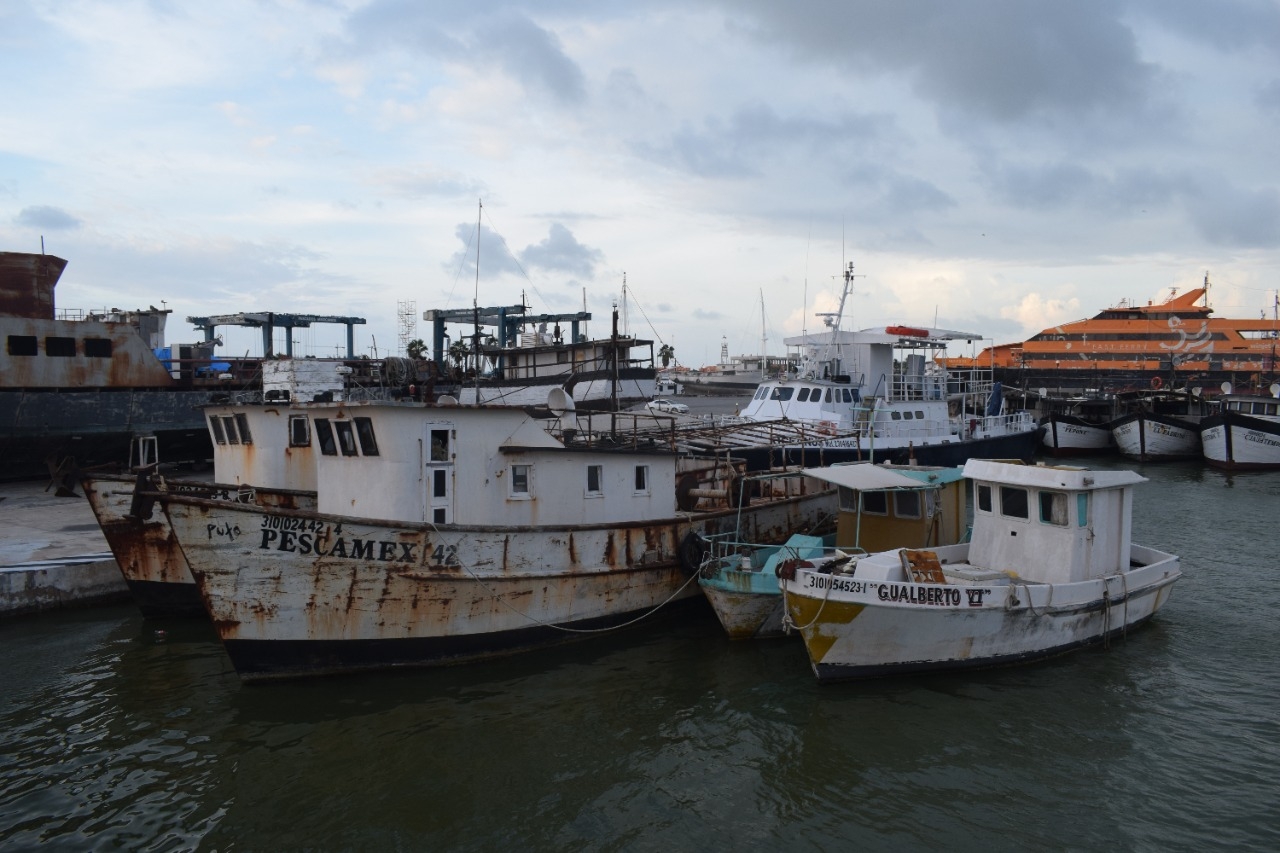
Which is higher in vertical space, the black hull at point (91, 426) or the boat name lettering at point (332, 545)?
the black hull at point (91, 426)

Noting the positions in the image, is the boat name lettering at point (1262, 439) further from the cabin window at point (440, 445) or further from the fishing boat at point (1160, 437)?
the cabin window at point (440, 445)

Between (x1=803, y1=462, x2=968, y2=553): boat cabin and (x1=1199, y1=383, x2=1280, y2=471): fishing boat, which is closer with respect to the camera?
(x1=803, y1=462, x2=968, y2=553): boat cabin

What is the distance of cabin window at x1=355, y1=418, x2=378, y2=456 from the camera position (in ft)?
43.9

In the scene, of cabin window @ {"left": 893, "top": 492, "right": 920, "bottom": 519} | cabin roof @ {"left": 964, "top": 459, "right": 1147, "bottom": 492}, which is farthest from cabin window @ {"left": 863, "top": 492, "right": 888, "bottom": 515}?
cabin roof @ {"left": 964, "top": 459, "right": 1147, "bottom": 492}

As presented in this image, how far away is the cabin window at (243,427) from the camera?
17.3 metres

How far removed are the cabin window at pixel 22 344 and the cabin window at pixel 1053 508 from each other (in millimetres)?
31207

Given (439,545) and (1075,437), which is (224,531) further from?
(1075,437)

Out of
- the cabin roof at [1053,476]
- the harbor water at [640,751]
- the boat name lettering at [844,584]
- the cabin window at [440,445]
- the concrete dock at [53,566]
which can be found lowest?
the harbor water at [640,751]

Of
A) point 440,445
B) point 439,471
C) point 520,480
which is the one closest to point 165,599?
point 439,471

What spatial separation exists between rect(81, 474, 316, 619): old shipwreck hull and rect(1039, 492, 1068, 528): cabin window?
14.3 metres

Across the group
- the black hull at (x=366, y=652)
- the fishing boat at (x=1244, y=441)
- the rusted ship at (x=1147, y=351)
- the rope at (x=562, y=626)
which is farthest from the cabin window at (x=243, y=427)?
the rusted ship at (x=1147, y=351)

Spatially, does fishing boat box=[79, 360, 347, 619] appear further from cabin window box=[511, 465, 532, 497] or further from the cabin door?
cabin window box=[511, 465, 532, 497]

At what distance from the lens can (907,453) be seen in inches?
1193

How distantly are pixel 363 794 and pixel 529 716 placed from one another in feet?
8.70
